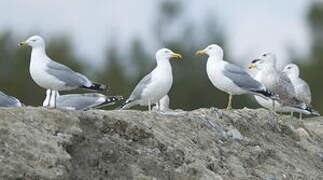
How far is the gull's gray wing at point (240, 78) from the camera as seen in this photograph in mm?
14750

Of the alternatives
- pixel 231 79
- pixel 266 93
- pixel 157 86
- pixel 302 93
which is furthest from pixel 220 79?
pixel 302 93

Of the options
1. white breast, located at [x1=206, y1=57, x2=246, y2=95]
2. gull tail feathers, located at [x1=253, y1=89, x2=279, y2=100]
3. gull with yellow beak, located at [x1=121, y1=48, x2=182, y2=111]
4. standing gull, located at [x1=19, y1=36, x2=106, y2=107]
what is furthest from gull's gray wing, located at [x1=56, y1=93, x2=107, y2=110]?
gull tail feathers, located at [x1=253, y1=89, x2=279, y2=100]

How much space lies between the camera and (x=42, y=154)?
382 inches

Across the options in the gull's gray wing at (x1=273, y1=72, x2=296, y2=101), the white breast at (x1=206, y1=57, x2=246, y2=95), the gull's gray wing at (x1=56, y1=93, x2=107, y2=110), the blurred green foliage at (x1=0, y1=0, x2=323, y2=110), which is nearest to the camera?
the gull's gray wing at (x1=56, y1=93, x2=107, y2=110)

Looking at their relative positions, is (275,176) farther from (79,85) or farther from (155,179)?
(79,85)

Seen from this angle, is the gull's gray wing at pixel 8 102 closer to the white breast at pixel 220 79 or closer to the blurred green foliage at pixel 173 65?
the white breast at pixel 220 79

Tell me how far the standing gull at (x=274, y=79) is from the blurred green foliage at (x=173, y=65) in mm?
22417

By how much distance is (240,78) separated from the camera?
14.8 metres

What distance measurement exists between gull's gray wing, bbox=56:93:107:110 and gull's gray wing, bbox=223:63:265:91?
2007 millimetres

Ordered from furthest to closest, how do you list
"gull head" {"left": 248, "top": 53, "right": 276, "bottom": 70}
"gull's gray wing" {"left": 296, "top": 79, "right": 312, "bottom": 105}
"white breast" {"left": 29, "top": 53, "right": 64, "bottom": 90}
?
"gull's gray wing" {"left": 296, "top": 79, "right": 312, "bottom": 105} < "gull head" {"left": 248, "top": 53, "right": 276, "bottom": 70} < "white breast" {"left": 29, "top": 53, "right": 64, "bottom": 90}

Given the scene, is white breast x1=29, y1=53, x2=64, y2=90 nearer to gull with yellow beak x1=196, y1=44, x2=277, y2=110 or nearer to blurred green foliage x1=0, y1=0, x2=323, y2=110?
gull with yellow beak x1=196, y1=44, x2=277, y2=110

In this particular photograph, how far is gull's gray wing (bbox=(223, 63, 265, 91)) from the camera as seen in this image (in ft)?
48.4

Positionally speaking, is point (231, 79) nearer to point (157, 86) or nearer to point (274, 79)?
point (157, 86)

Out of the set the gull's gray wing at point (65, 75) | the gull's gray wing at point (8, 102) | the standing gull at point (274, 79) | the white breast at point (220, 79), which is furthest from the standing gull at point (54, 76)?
the standing gull at point (274, 79)
